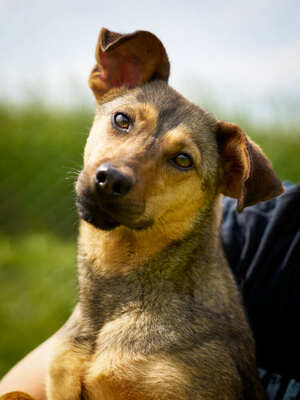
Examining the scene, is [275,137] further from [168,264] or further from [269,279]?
[168,264]

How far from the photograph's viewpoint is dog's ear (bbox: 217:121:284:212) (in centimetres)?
315

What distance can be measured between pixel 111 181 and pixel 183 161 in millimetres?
615

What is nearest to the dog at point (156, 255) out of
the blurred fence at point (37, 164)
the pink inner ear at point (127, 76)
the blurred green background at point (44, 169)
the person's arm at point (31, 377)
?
the pink inner ear at point (127, 76)

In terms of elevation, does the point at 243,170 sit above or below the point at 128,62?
below

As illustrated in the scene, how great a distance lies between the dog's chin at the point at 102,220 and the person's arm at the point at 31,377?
0.96 meters

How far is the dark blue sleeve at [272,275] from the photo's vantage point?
344cm

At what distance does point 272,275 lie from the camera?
3570 millimetres

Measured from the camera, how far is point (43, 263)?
7.00m

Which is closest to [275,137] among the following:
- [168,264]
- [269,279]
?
[269,279]

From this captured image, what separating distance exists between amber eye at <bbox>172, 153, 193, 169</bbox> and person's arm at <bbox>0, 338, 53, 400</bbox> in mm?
1443

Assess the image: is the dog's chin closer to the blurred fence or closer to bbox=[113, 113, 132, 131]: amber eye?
bbox=[113, 113, 132, 131]: amber eye

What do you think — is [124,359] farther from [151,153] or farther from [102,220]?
[151,153]

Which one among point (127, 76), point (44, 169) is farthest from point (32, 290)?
point (127, 76)

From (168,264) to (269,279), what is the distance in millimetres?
829
